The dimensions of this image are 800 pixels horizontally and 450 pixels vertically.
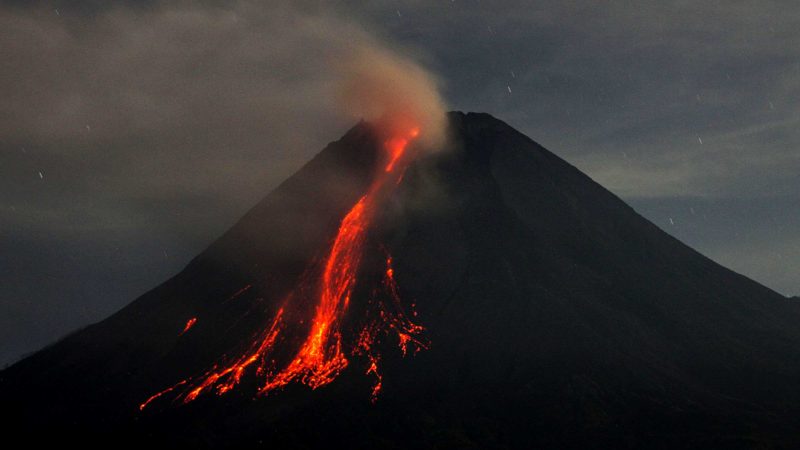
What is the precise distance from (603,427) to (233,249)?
60.4 metres

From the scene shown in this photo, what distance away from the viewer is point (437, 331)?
81438 mm

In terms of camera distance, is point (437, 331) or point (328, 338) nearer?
point (437, 331)

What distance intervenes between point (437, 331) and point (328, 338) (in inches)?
476

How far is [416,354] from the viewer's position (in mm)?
78250

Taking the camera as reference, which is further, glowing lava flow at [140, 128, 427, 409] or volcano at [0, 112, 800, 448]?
glowing lava flow at [140, 128, 427, 409]

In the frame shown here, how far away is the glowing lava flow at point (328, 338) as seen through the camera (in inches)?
3031

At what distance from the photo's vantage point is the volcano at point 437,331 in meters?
67.8

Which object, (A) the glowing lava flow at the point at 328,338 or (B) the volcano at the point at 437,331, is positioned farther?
(A) the glowing lava flow at the point at 328,338

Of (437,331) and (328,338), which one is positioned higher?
(328,338)

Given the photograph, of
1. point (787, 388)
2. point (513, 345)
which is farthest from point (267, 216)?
point (787, 388)

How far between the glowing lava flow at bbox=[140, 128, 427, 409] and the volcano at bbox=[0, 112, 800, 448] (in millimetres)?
257

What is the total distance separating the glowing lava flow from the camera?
7700 centimetres

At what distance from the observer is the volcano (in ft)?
222

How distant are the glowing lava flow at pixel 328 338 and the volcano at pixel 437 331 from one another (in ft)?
0.84
